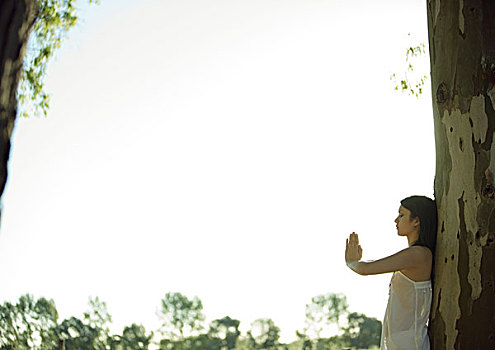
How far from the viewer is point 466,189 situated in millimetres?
3666

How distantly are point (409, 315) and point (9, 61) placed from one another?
2.80 m

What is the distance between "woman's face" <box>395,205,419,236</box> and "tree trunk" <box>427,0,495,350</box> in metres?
0.15

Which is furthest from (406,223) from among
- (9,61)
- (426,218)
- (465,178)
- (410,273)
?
(9,61)

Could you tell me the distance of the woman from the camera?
3867 mm

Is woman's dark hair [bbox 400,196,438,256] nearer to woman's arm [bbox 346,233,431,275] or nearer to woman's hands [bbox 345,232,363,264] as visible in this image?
woman's arm [bbox 346,233,431,275]

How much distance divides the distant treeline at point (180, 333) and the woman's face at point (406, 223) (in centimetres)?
1820

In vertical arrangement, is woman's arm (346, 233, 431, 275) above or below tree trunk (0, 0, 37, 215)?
below

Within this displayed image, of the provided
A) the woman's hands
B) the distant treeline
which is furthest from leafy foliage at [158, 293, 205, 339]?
the woman's hands

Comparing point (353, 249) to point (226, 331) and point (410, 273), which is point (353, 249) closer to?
point (410, 273)

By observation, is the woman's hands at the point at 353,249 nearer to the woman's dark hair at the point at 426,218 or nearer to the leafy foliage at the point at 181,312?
the woman's dark hair at the point at 426,218

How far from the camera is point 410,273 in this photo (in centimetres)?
392

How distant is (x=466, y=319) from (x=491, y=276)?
0.26 m

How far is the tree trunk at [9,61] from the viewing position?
5.97ft

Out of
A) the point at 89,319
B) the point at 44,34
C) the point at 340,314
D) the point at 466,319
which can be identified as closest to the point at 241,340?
the point at 340,314
